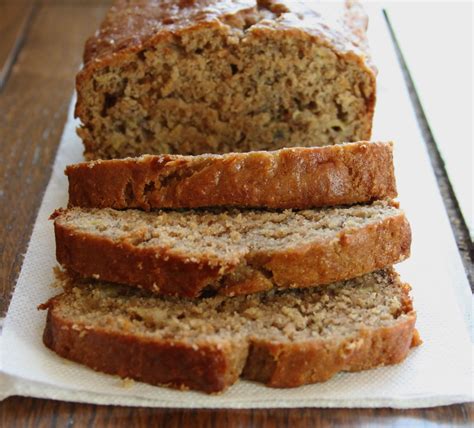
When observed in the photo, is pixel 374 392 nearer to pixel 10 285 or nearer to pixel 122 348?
pixel 122 348

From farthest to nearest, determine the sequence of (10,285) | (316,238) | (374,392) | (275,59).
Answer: (275,59) → (10,285) → (316,238) → (374,392)

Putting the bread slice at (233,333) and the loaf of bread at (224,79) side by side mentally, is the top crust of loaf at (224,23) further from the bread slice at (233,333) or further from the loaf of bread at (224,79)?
the bread slice at (233,333)

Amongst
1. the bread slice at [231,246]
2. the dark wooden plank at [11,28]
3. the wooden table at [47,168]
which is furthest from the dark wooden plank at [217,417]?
the dark wooden plank at [11,28]

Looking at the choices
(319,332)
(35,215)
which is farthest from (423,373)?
(35,215)

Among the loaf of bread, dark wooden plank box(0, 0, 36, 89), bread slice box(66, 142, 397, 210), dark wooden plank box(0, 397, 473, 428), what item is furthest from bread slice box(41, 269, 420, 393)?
dark wooden plank box(0, 0, 36, 89)

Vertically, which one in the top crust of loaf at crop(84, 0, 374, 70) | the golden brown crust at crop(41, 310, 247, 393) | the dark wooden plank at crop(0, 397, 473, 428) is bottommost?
the dark wooden plank at crop(0, 397, 473, 428)

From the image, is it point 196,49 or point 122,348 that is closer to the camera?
point 122,348

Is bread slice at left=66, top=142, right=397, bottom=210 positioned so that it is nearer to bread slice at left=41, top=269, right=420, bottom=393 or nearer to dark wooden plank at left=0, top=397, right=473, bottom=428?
bread slice at left=41, top=269, right=420, bottom=393
